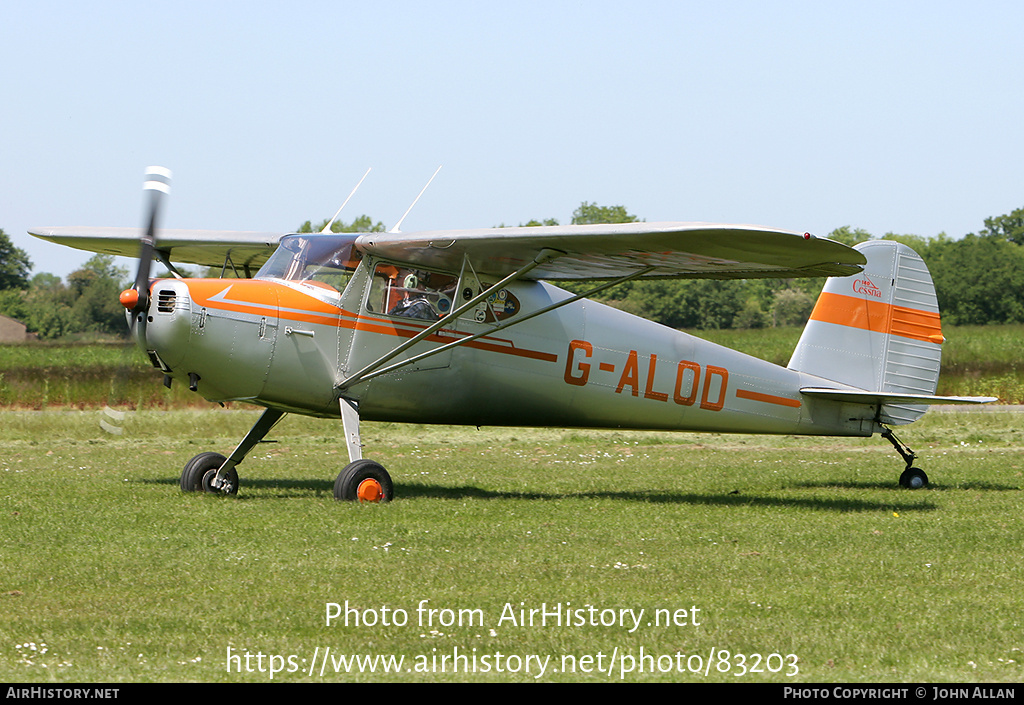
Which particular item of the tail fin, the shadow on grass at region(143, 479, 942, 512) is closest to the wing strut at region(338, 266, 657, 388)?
the shadow on grass at region(143, 479, 942, 512)

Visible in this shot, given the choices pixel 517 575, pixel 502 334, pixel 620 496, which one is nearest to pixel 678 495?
pixel 620 496

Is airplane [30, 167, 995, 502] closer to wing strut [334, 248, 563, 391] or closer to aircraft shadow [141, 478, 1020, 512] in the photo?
wing strut [334, 248, 563, 391]

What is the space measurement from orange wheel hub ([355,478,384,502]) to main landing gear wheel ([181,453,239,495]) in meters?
1.61

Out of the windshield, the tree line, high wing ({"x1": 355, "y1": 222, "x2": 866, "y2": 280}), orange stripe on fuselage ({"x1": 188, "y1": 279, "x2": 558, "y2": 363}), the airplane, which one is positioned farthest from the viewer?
the tree line

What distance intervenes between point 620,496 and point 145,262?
220 inches

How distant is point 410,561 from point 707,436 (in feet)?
48.1

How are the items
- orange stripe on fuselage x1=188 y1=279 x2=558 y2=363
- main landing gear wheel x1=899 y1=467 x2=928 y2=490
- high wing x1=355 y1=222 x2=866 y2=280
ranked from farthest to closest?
main landing gear wheel x1=899 y1=467 x2=928 y2=490 → orange stripe on fuselage x1=188 y1=279 x2=558 y2=363 → high wing x1=355 y1=222 x2=866 y2=280

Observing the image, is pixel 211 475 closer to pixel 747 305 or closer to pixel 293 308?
pixel 293 308

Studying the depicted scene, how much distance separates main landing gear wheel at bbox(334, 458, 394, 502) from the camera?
10453 mm

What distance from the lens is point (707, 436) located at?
2148cm

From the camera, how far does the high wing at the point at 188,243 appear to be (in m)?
12.8

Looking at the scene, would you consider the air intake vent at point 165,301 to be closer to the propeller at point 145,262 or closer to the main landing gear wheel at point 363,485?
the propeller at point 145,262

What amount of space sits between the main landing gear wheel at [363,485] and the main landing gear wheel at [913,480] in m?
6.26

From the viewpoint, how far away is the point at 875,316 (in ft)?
45.4
